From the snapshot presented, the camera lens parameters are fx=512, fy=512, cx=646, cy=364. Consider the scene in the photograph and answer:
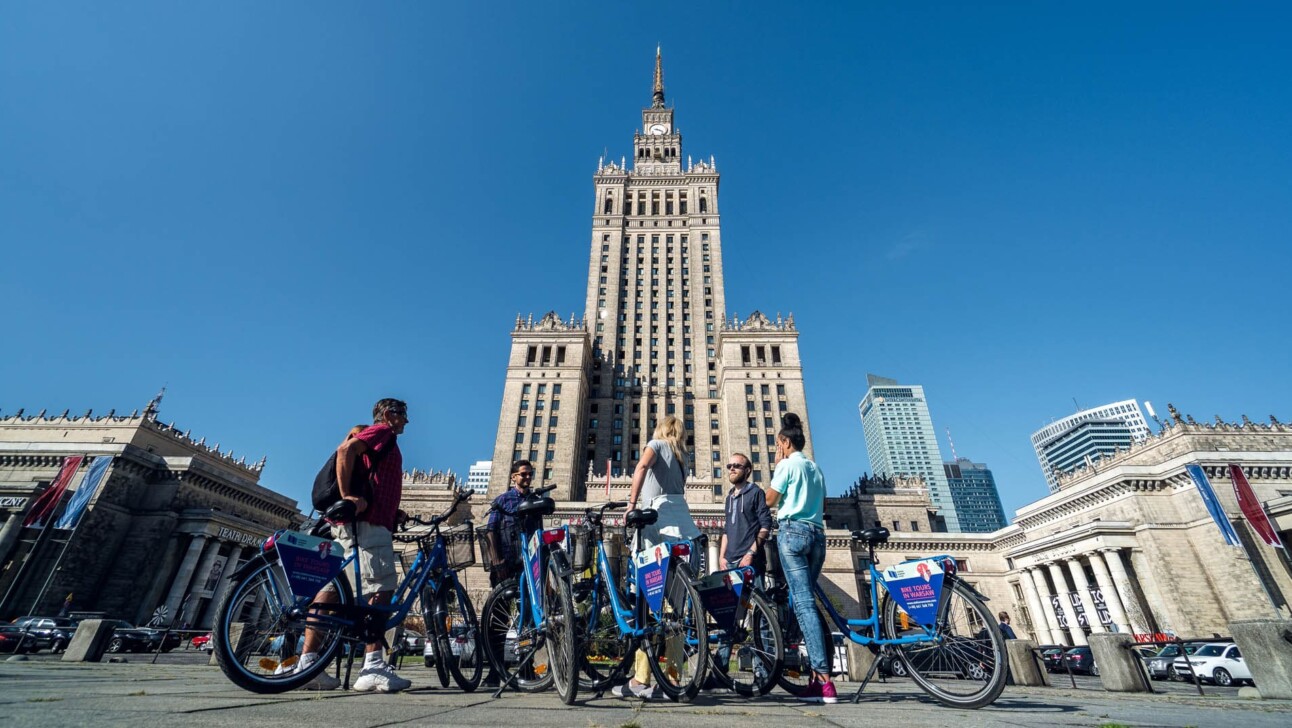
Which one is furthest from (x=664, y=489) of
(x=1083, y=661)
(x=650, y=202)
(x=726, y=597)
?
(x=650, y=202)

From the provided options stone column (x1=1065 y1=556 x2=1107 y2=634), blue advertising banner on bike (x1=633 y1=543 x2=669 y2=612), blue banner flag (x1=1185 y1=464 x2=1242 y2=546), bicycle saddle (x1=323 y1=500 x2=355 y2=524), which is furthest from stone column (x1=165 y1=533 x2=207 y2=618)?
blue banner flag (x1=1185 y1=464 x2=1242 y2=546)

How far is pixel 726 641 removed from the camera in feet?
15.9

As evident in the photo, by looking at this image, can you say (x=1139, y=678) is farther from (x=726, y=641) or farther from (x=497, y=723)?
(x=497, y=723)

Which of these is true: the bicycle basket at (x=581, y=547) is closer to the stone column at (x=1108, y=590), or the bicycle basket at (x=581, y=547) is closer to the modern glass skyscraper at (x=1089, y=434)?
the stone column at (x=1108, y=590)

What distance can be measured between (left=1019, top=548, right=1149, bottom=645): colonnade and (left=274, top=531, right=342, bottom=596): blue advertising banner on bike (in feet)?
151

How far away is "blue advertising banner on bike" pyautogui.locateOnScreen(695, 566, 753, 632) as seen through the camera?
4805 mm

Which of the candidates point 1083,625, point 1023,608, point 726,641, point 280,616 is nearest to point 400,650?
point 280,616

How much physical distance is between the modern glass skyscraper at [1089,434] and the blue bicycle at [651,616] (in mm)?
191171

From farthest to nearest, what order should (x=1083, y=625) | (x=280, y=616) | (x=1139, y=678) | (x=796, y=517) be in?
(x=1083, y=625) < (x=1139, y=678) < (x=796, y=517) < (x=280, y=616)

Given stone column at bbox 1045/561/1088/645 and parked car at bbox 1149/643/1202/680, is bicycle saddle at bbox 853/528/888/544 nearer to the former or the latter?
parked car at bbox 1149/643/1202/680

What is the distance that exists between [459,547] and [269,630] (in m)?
1.82

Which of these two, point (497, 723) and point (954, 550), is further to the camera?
point (954, 550)

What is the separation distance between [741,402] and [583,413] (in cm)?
1926

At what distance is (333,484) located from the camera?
15.8 ft
